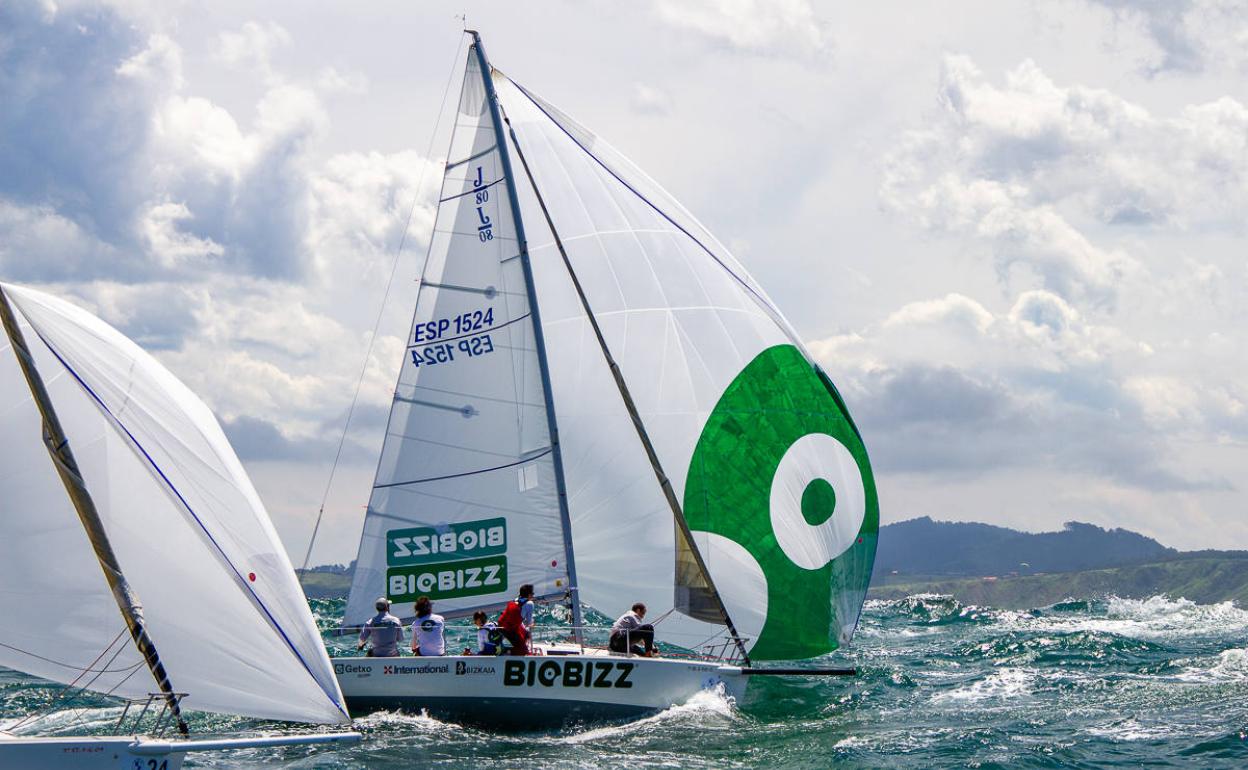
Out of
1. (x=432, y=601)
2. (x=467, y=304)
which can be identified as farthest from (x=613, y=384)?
(x=432, y=601)

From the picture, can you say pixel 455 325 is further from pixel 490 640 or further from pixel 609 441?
pixel 490 640

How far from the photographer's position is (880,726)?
61.3ft

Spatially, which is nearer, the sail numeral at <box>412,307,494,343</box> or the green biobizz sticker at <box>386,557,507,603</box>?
the green biobizz sticker at <box>386,557,507,603</box>

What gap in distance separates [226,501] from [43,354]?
2.08m

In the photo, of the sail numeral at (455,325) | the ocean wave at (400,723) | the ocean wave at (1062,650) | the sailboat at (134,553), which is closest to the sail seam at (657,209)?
the sail numeral at (455,325)

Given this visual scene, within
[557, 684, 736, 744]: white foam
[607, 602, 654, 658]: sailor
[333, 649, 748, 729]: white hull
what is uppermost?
[607, 602, 654, 658]: sailor

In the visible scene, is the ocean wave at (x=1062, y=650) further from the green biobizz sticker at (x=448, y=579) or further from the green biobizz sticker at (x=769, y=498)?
the green biobizz sticker at (x=448, y=579)

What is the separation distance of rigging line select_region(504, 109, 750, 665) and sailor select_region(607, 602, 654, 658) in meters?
1.46

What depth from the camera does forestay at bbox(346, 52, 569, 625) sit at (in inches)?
727

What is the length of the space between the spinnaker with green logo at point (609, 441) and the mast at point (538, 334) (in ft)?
0.10

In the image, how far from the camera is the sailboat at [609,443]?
730 inches

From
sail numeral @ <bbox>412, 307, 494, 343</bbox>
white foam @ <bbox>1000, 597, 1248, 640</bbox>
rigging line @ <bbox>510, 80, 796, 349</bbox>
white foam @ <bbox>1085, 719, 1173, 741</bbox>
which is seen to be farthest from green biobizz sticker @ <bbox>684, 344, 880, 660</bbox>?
white foam @ <bbox>1000, 597, 1248, 640</bbox>

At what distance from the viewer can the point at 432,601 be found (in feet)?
61.1

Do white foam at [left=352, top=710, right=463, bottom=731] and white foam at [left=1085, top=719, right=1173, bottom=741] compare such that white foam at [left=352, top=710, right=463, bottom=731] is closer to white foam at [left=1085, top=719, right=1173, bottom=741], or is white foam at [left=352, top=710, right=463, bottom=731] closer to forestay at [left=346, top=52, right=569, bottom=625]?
forestay at [left=346, top=52, right=569, bottom=625]
